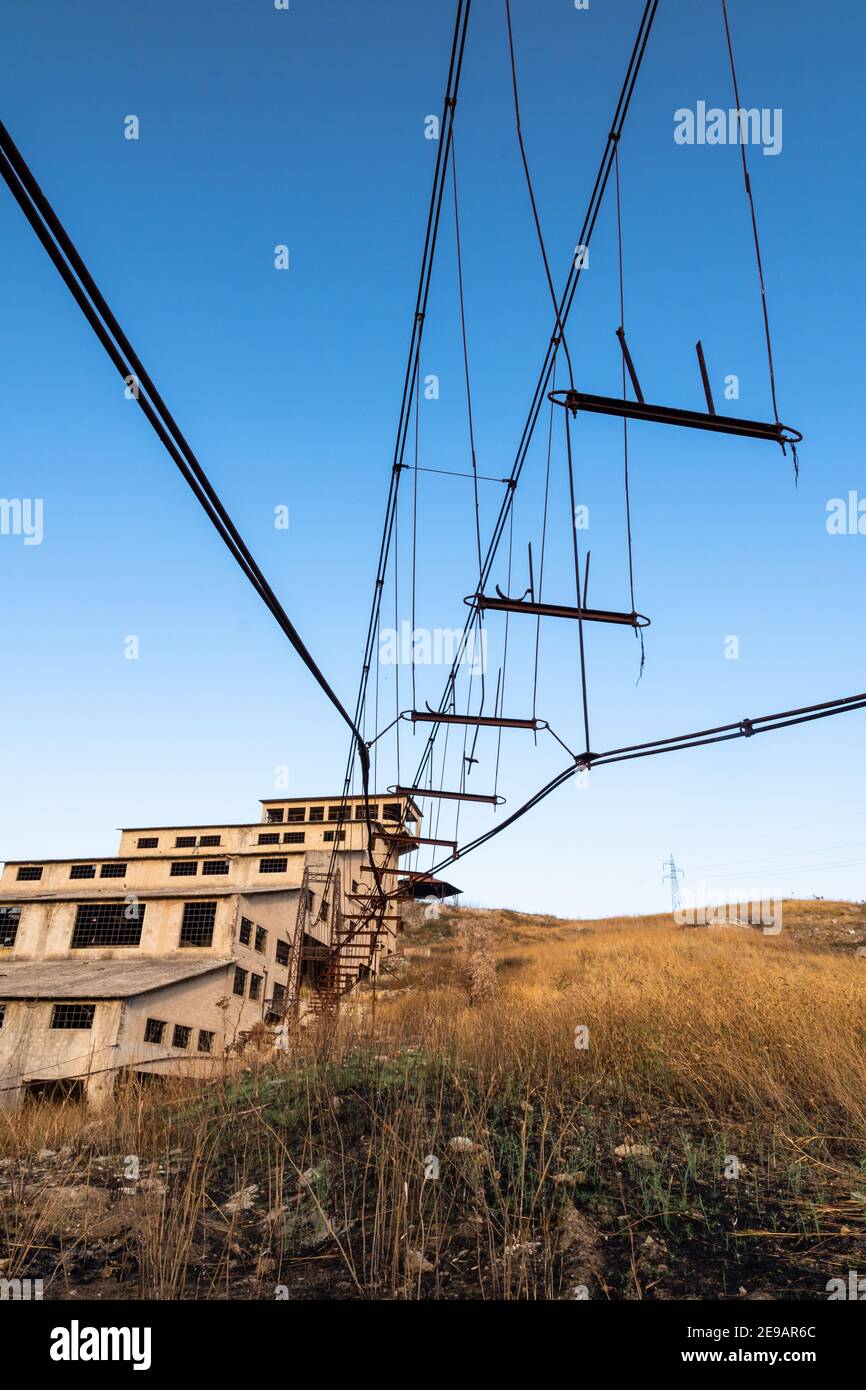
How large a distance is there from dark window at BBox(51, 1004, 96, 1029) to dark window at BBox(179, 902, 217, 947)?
20.9 ft

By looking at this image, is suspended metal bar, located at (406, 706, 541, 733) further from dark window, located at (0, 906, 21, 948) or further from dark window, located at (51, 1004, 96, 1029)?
dark window, located at (0, 906, 21, 948)

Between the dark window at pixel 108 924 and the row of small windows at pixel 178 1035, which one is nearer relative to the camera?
the row of small windows at pixel 178 1035

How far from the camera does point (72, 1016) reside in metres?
23.7

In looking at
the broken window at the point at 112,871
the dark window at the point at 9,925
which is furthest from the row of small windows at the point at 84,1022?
the broken window at the point at 112,871

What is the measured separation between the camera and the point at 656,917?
2416 inches

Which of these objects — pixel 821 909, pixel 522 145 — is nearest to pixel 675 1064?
pixel 522 145

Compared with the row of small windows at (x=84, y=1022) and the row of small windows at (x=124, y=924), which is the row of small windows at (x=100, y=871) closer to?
the row of small windows at (x=124, y=924)

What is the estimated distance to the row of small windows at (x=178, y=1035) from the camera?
24016 millimetres

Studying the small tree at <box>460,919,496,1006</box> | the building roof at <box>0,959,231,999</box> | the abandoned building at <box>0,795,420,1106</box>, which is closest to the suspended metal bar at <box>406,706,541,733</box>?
the abandoned building at <box>0,795,420,1106</box>

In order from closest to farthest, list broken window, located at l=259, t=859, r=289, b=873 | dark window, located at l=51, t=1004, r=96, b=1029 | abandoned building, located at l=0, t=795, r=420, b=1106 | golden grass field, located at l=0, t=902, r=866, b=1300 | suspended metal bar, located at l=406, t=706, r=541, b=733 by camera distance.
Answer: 1. golden grass field, located at l=0, t=902, r=866, b=1300
2. suspended metal bar, located at l=406, t=706, r=541, b=733
3. abandoned building, located at l=0, t=795, r=420, b=1106
4. dark window, located at l=51, t=1004, r=96, b=1029
5. broken window, located at l=259, t=859, r=289, b=873

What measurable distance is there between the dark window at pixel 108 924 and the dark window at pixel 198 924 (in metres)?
1.95

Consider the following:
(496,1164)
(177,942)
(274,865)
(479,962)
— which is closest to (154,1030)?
(177,942)

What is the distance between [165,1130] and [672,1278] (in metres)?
6.62

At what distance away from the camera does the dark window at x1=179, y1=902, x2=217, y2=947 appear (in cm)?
2984
